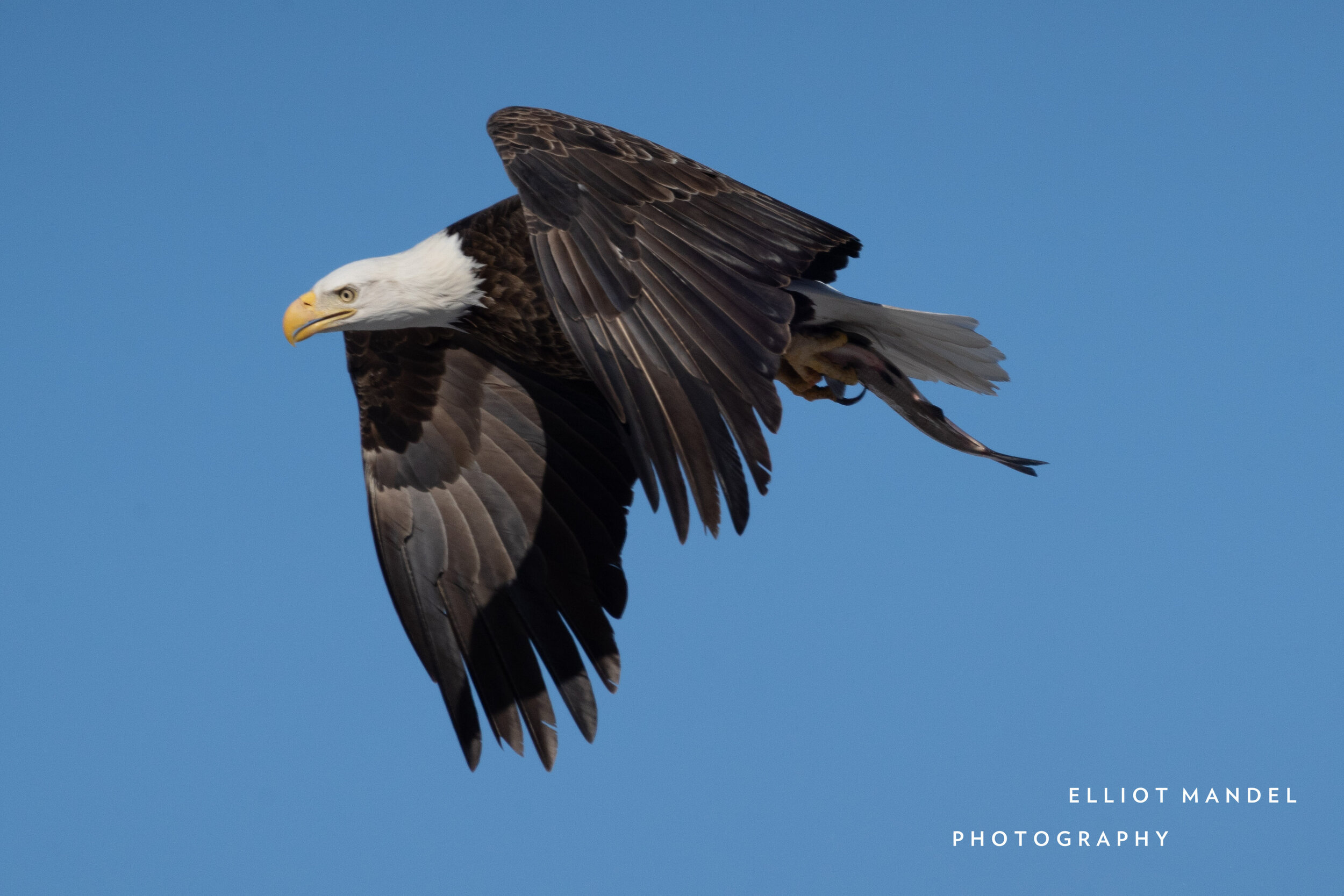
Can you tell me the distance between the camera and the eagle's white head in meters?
4.73

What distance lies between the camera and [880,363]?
16.6 ft

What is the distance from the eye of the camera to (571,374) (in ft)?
16.6

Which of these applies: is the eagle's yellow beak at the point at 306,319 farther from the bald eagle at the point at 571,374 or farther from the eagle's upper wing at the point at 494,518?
the eagle's upper wing at the point at 494,518

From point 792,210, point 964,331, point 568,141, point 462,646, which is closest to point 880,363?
point 964,331

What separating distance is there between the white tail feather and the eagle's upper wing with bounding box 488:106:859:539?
674 mm

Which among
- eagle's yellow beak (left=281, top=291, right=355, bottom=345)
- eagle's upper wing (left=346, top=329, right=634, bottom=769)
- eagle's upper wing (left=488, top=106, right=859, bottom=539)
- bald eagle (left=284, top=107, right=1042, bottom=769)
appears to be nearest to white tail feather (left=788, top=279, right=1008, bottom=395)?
bald eagle (left=284, top=107, right=1042, bottom=769)

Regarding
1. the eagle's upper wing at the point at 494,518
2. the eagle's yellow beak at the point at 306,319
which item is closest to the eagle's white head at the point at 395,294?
the eagle's yellow beak at the point at 306,319

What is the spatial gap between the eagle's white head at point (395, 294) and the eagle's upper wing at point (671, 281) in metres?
0.66

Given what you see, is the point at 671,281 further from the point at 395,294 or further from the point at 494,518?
the point at 494,518

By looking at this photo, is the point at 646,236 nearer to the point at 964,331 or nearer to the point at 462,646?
the point at 964,331

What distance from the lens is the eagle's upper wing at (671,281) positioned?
3.35 meters

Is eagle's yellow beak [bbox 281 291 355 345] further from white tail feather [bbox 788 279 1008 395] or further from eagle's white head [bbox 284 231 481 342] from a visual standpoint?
white tail feather [bbox 788 279 1008 395]

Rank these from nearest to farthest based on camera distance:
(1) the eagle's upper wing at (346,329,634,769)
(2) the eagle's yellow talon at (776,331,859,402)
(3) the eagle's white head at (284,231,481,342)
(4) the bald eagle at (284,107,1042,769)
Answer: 1. (4) the bald eagle at (284,107,1042,769)
2. (3) the eagle's white head at (284,231,481,342)
3. (2) the eagle's yellow talon at (776,331,859,402)
4. (1) the eagle's upper wing at (346,329,634,769)

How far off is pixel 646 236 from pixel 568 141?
52cm
